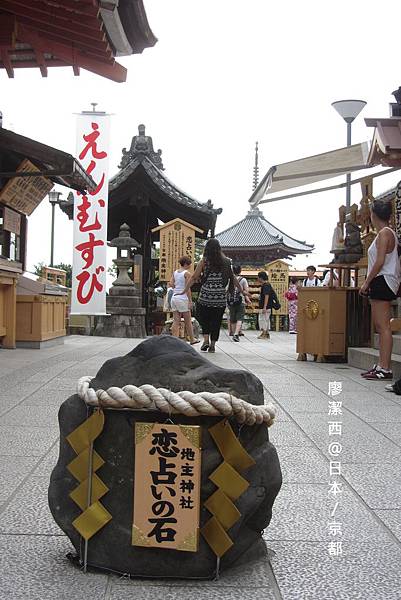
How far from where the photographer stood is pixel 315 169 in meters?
10.2

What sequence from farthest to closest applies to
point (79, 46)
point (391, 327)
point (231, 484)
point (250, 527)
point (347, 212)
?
point (347, 212) < point (79, 46) < point (391, 327) < point (250, 527) < point (231, 484)

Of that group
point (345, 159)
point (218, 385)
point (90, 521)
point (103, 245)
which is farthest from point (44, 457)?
point (103, 245)

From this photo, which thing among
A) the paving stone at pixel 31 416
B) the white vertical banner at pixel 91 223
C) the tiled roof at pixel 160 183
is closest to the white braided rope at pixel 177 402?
the paving stone at pixel 31 416

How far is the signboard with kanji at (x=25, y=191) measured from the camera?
34.1 feet

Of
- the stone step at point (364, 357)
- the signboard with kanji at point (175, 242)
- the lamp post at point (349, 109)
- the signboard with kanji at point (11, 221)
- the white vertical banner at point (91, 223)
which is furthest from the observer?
the signboard with kanji at point (175, 242)

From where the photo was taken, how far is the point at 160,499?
214 centimetres

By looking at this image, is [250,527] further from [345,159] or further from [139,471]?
[345,159]

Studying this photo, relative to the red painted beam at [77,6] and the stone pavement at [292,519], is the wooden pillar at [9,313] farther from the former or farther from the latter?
the stone pavement at [292,519]

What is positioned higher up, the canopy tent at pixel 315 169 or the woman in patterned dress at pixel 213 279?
the canopy tent at pixel 315 169

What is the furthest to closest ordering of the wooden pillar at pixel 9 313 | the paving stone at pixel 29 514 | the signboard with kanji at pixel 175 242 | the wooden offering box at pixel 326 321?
the signboard with kanji at pixel 175 242 → the wooden pillar at pixel 9 313 → the wooden offering box at pixel 326 321 → the paving stone at pixel 29 514

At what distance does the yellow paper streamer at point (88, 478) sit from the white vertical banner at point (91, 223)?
11.3m

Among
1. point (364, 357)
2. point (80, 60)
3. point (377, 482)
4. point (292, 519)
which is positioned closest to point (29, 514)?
point (292, 519)

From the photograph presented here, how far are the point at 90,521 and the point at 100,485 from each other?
117mm

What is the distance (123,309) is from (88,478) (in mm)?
15407
